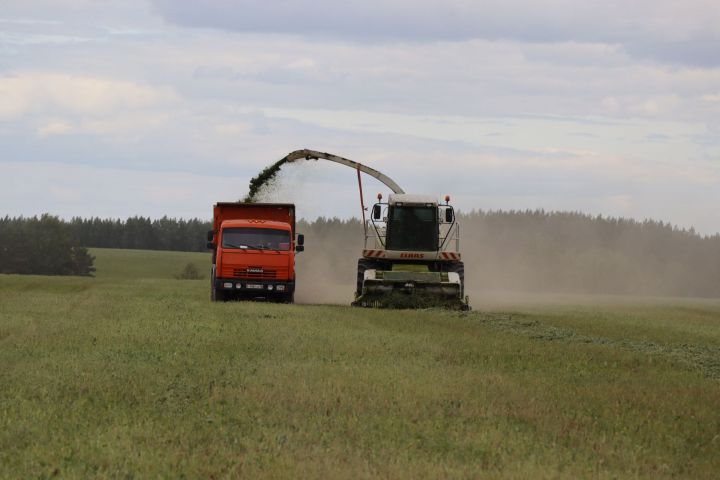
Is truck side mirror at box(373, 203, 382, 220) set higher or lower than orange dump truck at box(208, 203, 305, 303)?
higher

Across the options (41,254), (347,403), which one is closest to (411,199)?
(347,403)

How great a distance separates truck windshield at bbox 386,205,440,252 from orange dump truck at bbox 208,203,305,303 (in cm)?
290

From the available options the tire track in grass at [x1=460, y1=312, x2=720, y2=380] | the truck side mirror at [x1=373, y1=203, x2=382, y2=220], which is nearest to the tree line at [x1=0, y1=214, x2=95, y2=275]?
the truck side mirror at [x1=373, y1=203, x2=382, y2=220]

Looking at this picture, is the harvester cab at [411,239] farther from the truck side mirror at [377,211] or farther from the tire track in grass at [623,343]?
the tire track in grass at [623,343]

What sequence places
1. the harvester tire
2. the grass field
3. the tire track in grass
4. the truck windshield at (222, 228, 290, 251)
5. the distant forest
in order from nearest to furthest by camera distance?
the grass field < the tire track in grass < the harvester tire < the truck windshield at (222, 228, 290, 251) < the distant forest

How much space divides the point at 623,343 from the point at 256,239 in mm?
15379

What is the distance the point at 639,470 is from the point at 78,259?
13400 cm

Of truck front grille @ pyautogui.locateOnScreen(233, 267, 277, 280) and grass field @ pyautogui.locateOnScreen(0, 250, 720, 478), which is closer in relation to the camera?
grass field @ pyautogui.locateOnScreen(0, 250, 720, 478)

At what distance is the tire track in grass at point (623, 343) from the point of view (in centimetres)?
1969

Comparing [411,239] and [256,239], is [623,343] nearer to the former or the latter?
[411,239]

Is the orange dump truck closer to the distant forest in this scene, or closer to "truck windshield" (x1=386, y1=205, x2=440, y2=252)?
"truck windshield" (x1=386, y1=205, x2=440, y2=252)

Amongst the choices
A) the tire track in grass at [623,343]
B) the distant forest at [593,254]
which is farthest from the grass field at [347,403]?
the distant forest at [593,254]

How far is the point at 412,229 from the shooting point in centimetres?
3616

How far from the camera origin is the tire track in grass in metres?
19.7
